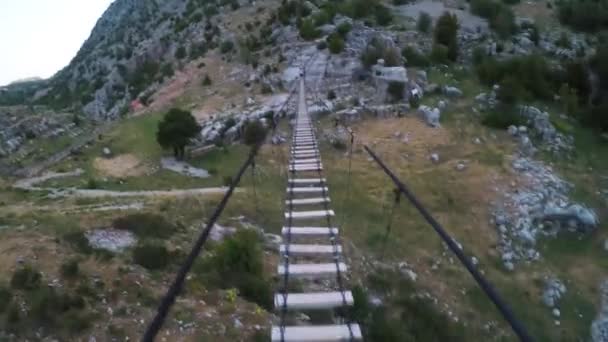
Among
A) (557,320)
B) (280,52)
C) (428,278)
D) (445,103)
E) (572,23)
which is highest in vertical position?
(572,23)

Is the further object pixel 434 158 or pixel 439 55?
pixel 439 55

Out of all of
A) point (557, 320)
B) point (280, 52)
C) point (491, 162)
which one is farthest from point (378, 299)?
point (280, 52)

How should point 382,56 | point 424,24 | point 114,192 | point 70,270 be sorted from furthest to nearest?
1. point 424,24
2. point 382,56
3. point 114,192
4. point 70,270

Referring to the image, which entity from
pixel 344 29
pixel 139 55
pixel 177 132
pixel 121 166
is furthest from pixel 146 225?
pixel 139 55

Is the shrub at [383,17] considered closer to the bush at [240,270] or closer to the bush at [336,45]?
the bush at [336,45]

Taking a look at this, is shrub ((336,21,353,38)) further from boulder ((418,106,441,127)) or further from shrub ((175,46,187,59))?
shrub ((175,46,187,59))

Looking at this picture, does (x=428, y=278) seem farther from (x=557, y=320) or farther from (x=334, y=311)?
(x=334, y=311)

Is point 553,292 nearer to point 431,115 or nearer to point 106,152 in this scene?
point 431,115
